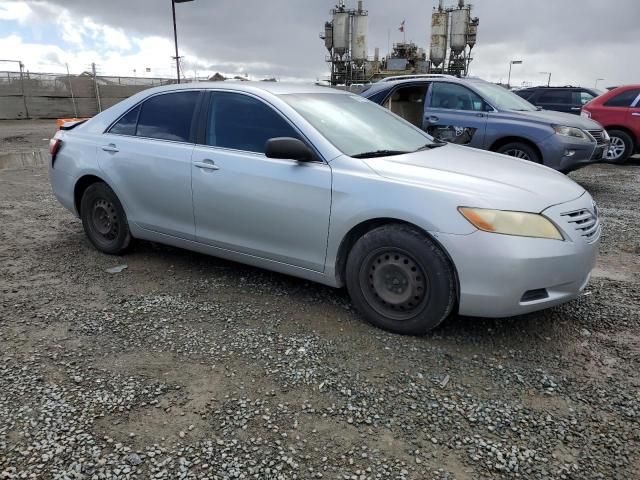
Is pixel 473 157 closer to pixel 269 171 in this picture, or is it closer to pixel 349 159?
pixel 349 159

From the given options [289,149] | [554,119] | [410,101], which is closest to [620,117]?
[554,119]

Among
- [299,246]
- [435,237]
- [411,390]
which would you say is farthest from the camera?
[299,246]

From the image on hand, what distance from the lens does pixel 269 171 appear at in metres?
3.45

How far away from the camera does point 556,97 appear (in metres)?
13.8

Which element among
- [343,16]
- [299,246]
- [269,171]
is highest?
[343,16]

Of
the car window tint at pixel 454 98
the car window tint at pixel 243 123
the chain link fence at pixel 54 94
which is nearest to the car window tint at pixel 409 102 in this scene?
the car window tint at pixel 454 98

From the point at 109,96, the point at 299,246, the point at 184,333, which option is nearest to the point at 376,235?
the point at 299,246

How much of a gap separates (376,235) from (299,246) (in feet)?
1.97

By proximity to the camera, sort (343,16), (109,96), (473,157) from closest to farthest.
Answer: (473,157) → (109,96) → (343,16)

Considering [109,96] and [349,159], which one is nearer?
[349,159]

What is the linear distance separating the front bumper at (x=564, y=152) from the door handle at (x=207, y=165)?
220 inches

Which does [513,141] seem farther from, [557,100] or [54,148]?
[557,100]

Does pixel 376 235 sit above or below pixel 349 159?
below

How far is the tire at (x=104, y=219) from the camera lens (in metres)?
4.47
